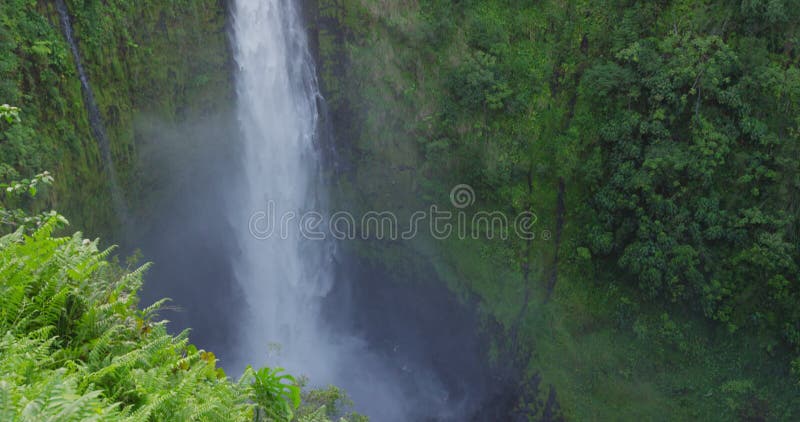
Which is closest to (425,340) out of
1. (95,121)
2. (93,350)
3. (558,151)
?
(558,151)

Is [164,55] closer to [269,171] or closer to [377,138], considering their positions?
[269,171]

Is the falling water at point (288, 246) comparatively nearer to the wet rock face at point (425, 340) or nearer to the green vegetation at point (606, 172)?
the wet rock face at point (425, 340)

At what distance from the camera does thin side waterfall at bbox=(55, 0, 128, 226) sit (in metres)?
12.6

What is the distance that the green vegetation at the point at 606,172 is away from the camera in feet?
45.0

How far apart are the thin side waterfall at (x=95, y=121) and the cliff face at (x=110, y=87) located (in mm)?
120

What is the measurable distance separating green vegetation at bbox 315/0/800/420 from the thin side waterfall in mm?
6989

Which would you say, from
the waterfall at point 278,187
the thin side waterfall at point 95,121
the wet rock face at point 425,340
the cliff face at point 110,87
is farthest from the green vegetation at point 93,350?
the wet rock face at point 425,340

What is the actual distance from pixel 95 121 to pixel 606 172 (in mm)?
14155

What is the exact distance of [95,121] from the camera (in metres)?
13.4

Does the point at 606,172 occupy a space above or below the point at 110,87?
below

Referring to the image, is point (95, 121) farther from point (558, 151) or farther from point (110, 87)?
point (558, 151)

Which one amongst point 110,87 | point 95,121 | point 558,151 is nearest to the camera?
point 95,121

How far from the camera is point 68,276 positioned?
4348mm

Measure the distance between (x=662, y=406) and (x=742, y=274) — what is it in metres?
4.22
